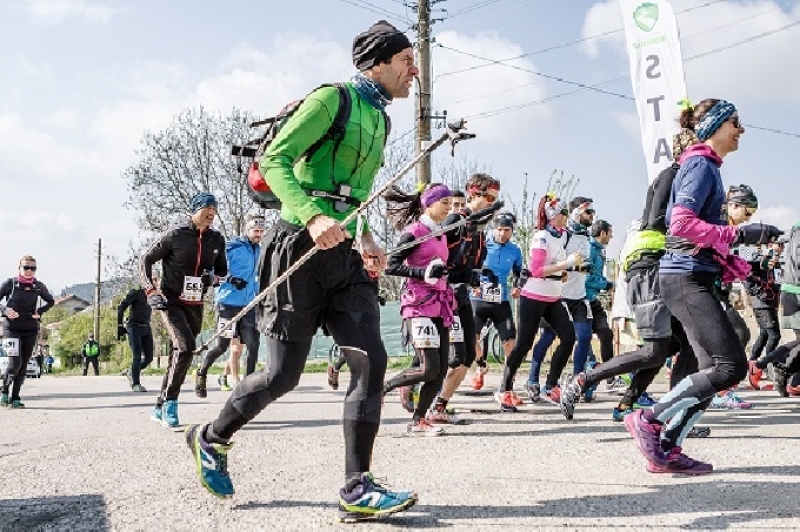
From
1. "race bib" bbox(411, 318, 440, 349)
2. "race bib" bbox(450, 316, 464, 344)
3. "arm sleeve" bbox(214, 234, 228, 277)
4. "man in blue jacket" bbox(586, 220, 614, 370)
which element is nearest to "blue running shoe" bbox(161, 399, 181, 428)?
"arm sleeve" bbox(214, 234, 228, 277)

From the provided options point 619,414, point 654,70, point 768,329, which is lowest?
point 619,414

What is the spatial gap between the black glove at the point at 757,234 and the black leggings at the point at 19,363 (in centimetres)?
842

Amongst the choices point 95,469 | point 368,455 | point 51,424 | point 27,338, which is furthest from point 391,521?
point 27,338

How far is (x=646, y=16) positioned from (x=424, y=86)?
7.39 m

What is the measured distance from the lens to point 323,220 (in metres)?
3.28

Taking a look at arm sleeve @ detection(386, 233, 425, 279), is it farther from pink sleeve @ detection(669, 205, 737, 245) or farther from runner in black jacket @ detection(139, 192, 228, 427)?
pink sleeve @ detection(669, 205, 737, 245)

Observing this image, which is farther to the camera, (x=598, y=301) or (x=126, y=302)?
(x=126, y=302)

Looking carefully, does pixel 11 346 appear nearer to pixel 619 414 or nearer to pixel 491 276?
pixel 491 276

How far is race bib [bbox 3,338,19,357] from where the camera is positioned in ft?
31.4

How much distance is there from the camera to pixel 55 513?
3.68m

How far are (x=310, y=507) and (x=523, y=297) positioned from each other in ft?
14.6

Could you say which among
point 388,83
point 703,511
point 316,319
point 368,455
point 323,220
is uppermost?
point 388,83

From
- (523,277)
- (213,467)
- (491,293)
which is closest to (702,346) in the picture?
(213,467)

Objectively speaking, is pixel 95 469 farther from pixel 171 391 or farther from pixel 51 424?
pixel 51 424
